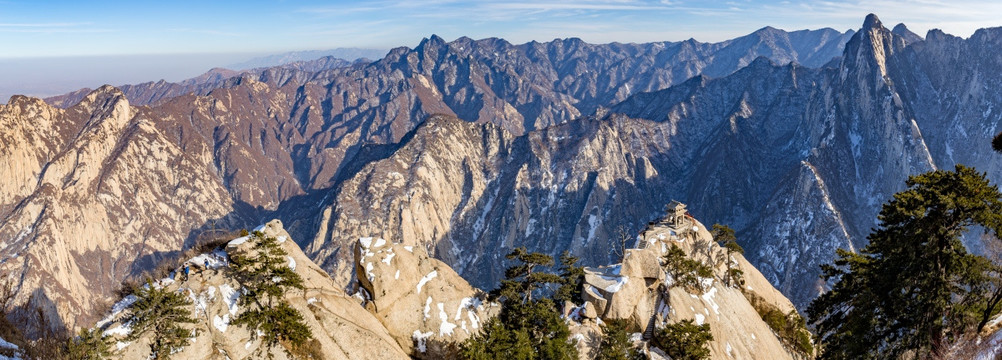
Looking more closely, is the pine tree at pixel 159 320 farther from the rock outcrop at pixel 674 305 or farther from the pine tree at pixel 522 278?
the rock outcrop at pixel 674 305

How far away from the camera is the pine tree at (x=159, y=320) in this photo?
34.8m

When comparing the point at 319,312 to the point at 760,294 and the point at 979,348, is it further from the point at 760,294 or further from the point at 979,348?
the point at 760,294

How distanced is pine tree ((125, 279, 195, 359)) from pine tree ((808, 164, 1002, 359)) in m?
52.5

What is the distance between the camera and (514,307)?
2170 inches

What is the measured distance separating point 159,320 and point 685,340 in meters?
49.0

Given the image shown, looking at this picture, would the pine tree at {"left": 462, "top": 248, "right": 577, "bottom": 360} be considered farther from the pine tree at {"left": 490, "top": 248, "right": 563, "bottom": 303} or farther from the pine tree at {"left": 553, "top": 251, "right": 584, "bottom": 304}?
the pine tree at {"left": 553, "top": 251, "right": 584, "bottom": 304}

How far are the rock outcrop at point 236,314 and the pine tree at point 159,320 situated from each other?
0.80 m

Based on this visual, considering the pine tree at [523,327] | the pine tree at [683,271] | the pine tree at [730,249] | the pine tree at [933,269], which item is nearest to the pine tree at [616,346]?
the pine tree at [523,327]

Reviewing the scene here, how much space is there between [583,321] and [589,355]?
477 cm

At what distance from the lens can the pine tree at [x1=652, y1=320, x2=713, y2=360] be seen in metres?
54.0

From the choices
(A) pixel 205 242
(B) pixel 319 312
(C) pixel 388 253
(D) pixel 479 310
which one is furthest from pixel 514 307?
(A) pixel 205 242

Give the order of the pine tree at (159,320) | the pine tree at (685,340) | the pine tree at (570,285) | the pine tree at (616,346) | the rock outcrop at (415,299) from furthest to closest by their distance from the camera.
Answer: the pine tree at (570,285), the pine tree at (685,340), the rock outcrop at (415,299), the pine tree at (616,346), the pine tree at (159,320)

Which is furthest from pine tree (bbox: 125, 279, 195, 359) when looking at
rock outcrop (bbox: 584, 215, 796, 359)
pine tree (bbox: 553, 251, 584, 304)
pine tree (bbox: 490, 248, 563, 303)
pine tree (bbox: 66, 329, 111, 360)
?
rock outcrop (bbox: 584, 215, 796, 359)

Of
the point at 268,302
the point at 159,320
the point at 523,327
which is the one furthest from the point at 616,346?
the point at 159,320
